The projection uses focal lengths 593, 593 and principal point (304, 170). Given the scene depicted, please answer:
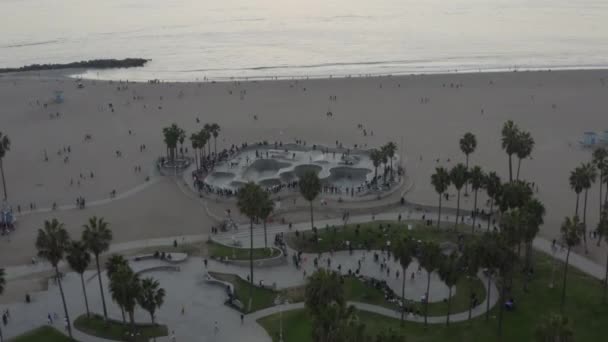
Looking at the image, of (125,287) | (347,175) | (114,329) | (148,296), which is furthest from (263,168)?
(125,287)

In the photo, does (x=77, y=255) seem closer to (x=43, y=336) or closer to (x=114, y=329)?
(x=114, y=329)

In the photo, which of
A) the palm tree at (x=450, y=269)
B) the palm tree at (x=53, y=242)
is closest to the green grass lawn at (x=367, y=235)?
the palm tree at (x=450, y=269)

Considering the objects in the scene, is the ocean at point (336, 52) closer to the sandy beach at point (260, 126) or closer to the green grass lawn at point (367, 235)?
the sandy beach at point (260, 126)

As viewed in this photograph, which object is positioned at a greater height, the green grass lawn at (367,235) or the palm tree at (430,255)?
the palm tree at (430,255)

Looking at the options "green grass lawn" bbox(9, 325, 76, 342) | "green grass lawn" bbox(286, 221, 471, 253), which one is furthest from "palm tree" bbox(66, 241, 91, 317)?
"green grass lawn" bbox(286, 221, 471, 253)

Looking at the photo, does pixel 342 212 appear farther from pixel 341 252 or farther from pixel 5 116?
pixel 5 116

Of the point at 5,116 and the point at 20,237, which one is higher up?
the point at 5,116

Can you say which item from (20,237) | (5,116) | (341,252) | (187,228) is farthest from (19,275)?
(5,116)
